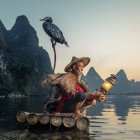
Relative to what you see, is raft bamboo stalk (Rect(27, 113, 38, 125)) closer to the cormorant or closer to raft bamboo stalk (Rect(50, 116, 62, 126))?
raft bamboo stalk (Rect(50, 116, 62, 126))

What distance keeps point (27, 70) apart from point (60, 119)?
502 ft

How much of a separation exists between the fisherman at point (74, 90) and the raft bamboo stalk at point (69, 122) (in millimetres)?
539

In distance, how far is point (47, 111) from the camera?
16953 millimetres

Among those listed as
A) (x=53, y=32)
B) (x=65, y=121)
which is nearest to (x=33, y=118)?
(x=65, y=121)

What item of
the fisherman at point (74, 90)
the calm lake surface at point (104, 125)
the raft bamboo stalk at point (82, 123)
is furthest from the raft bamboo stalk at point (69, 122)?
the calm lake surface at point (104, 125)

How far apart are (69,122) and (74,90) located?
146cm

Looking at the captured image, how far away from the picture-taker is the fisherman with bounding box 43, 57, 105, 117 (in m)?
15.9

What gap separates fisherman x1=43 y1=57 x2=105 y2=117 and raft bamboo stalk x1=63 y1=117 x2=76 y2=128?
1.77 feet

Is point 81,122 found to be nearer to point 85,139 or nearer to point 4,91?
point 85,139

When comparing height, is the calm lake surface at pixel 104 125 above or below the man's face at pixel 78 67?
below

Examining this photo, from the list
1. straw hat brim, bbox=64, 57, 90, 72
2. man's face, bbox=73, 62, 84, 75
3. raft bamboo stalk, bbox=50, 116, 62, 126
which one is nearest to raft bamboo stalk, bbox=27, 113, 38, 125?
raft bamboo stalk, bbox=50, 116, 62, 126

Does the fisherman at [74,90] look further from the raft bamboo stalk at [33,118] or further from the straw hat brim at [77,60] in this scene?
the raft bamboo stalk at [33,118]

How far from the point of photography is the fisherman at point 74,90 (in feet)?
52.2

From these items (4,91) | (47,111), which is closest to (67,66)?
(47,111)
